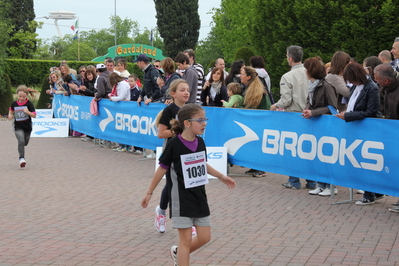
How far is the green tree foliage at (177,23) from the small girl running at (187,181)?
Result: 6007 centimetres

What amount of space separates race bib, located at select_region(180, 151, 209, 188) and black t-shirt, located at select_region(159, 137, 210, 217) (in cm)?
3

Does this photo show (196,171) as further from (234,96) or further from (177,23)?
(177,23)

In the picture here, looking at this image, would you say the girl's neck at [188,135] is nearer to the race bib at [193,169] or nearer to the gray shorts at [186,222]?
the race bib at [193,169]

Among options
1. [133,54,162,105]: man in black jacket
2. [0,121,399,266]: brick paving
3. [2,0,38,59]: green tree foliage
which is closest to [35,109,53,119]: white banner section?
[133,54,162,105]: man in black jacket

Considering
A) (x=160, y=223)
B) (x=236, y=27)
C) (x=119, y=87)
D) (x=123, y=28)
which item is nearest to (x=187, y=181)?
(x=160, y=223)

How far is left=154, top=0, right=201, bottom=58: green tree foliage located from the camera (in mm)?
64400

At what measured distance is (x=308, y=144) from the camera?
29.6ft

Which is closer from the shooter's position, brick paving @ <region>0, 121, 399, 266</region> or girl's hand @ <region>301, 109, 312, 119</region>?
brick paving @ <region>0, 121, 399, 266</region>

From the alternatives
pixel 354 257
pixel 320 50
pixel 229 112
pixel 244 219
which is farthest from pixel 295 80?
pixel 320 50

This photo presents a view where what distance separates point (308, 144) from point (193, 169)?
14.4ft

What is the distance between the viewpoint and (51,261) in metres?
5.77

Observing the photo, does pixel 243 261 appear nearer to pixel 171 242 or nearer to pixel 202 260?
pixel 202 260

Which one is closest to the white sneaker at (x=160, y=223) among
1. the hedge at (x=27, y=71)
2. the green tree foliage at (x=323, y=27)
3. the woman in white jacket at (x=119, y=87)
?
the woman in white jacket at (x=119, y=87)

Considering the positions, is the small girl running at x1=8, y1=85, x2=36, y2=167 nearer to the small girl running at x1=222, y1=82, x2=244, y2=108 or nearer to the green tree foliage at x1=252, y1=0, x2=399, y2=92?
the small girl running at x1=222, y1=82, x2=244, y2=108
